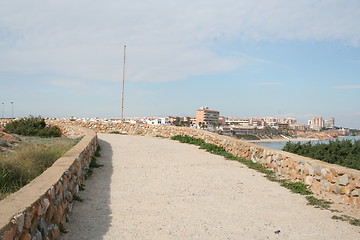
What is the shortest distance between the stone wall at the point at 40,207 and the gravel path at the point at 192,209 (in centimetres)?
33

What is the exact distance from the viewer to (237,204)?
605 cm

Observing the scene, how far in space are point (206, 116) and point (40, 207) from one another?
11107cm

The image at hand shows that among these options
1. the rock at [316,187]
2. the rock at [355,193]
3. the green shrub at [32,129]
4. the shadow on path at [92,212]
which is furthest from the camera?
the green shrub at [32,129]

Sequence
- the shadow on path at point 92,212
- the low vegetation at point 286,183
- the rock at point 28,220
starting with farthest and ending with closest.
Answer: the low vegetation at point 286,183
the shadow on path at point 92,212
the rock at point 28,220

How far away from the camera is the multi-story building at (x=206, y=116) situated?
356 feet

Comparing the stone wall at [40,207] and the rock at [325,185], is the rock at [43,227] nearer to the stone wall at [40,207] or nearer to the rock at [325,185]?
the stone wall at [40,207]

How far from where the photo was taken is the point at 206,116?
114m

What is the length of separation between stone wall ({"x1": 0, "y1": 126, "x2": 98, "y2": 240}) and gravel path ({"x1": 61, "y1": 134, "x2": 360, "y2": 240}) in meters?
0.33

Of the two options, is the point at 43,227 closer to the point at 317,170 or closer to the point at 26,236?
the point at 26,236

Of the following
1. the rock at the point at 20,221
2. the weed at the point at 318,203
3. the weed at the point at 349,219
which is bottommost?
the weed at the point at 349,219

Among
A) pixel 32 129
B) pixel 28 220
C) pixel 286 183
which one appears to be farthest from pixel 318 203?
pixel 32 129

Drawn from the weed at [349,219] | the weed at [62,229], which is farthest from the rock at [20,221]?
the weed at [349,219]

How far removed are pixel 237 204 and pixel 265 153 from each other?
14.4 ft

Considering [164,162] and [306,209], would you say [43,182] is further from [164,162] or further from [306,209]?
[164,162]
